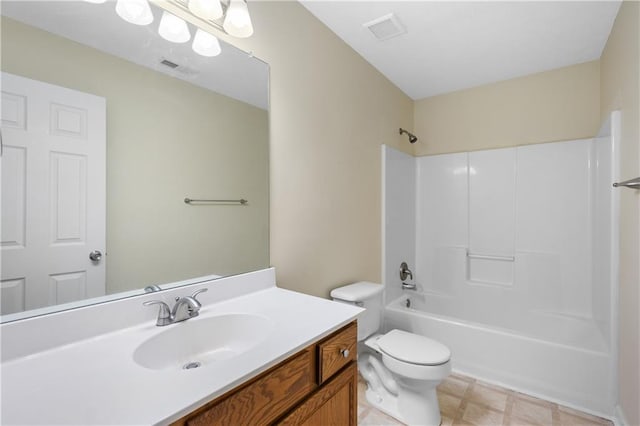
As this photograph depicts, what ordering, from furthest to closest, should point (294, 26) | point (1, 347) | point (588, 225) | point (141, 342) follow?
point (588, 225)
point (294, 26)
point (141, 342)
point (1, 347)

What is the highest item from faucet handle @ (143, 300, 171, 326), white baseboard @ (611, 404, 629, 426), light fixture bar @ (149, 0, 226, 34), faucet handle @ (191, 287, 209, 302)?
light fixture bar @ (149, 0, 226, 34)

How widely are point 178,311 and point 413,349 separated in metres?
1.34

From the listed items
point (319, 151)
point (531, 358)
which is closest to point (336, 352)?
point (319, 151)

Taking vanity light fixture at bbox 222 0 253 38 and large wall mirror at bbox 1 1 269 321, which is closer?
large wall mirror at bbox 1 1 269 321

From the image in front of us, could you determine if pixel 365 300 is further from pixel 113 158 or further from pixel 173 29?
pixel 173 29

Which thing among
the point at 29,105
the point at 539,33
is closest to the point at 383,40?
the point at 539,33

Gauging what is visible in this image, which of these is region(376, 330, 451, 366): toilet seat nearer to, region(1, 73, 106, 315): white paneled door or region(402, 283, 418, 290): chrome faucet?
region(402, 283, 418, 290): chrome faucet

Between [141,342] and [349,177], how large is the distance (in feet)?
5.29

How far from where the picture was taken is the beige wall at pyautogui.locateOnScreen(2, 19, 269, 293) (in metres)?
0.93

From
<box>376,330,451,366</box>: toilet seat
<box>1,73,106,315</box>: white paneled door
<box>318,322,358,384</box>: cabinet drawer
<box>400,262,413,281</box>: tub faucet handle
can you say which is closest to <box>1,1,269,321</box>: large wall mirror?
<box>1,73,106,315</box>: white paneled door

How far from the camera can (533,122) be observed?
2566 millimetres

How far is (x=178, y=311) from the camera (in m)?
1.05

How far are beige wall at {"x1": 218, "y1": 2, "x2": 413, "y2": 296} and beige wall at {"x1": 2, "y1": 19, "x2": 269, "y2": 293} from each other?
0.16 meters

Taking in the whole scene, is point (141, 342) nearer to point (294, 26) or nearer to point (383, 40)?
point (294, 26)
